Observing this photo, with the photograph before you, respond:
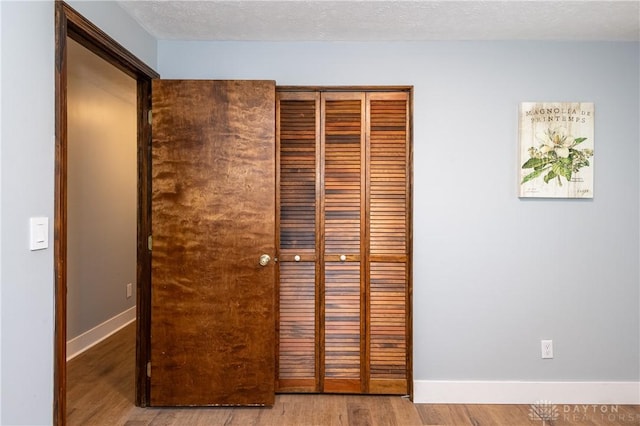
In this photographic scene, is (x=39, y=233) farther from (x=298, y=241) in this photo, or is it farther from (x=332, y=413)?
(x=332, y=413)

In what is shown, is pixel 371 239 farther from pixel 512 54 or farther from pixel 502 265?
pixel 512 54

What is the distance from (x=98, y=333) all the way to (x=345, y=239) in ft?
8.42

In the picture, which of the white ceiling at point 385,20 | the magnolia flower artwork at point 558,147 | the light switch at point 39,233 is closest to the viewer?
the light switch at point 39,233

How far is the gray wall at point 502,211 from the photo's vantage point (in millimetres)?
2629

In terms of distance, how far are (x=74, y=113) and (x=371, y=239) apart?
266 centimetres

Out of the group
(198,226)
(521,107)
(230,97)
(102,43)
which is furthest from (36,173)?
(521,107)

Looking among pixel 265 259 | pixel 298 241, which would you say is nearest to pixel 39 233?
pixel 265 259

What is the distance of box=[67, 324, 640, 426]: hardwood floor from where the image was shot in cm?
240

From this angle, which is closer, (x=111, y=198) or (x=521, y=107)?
(x=521, y=107)

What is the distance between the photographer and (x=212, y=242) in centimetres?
250

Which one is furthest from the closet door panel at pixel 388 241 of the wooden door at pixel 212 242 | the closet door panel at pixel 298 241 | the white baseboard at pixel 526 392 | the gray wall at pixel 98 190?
the gray wall at pixel 98 190

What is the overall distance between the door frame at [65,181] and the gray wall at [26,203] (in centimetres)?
3

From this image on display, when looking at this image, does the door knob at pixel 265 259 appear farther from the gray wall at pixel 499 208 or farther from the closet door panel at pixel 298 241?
the gray wall at pixel 499 208

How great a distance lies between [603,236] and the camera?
2.64 metres
